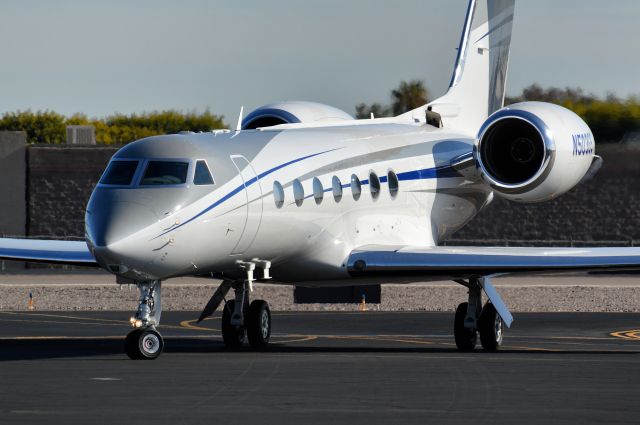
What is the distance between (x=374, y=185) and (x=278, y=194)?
9.87 feet

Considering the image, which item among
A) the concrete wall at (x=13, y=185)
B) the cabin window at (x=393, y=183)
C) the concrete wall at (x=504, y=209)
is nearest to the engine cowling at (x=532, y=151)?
the cabin window at (x=393, y=183)

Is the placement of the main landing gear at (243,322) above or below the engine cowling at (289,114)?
below

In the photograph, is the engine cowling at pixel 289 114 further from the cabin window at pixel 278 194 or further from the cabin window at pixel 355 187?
the cabin window at pixel 278 194

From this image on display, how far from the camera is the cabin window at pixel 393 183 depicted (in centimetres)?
2597

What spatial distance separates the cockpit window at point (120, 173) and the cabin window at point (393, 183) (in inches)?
236

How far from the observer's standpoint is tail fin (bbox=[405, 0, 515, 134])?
2986 cm

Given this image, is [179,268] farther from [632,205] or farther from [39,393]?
[632,205]

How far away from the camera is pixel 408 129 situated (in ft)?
89.5

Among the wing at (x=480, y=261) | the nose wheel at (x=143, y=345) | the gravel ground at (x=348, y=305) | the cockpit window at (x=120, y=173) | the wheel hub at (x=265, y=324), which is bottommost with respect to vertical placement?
the gravel ground at (x=348, y=305)

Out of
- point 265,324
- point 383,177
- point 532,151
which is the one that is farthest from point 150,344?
point 532,151

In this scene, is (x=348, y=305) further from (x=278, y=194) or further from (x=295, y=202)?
(x=278, y=194)

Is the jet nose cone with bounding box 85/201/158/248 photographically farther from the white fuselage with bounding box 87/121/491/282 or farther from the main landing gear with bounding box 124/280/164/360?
the main landing gear with bounding box 124/280/164/360

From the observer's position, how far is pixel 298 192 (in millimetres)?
23469

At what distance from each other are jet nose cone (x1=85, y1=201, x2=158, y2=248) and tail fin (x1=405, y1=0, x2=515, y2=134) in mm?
10489
